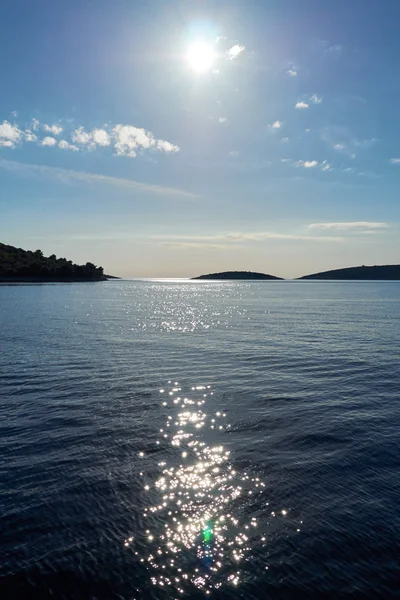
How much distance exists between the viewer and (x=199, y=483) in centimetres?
1495

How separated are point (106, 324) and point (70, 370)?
3496 centimetres

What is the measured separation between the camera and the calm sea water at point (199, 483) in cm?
1040

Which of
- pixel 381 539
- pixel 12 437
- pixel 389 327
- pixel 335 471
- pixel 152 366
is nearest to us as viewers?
pixel 381 539

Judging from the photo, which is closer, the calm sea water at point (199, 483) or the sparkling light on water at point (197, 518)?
the calm sea water at point (199, 483)

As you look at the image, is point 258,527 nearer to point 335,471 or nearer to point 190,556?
point 190,556

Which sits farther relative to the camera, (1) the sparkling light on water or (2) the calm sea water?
(1) the sparkling light on water

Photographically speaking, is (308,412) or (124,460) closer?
(124,460)

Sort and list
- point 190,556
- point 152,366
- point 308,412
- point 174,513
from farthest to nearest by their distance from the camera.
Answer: point 152,366
point 308,412
point 174,513
point 190,556

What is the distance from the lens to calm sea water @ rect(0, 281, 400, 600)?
10.4 m

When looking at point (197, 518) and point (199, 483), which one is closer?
point (197, 518)

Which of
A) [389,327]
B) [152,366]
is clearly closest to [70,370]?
[152,366]

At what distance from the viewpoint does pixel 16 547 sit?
11.3m

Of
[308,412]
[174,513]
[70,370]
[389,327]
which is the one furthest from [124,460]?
[389,327]

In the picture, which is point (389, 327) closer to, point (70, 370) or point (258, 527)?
point (70, 370)
